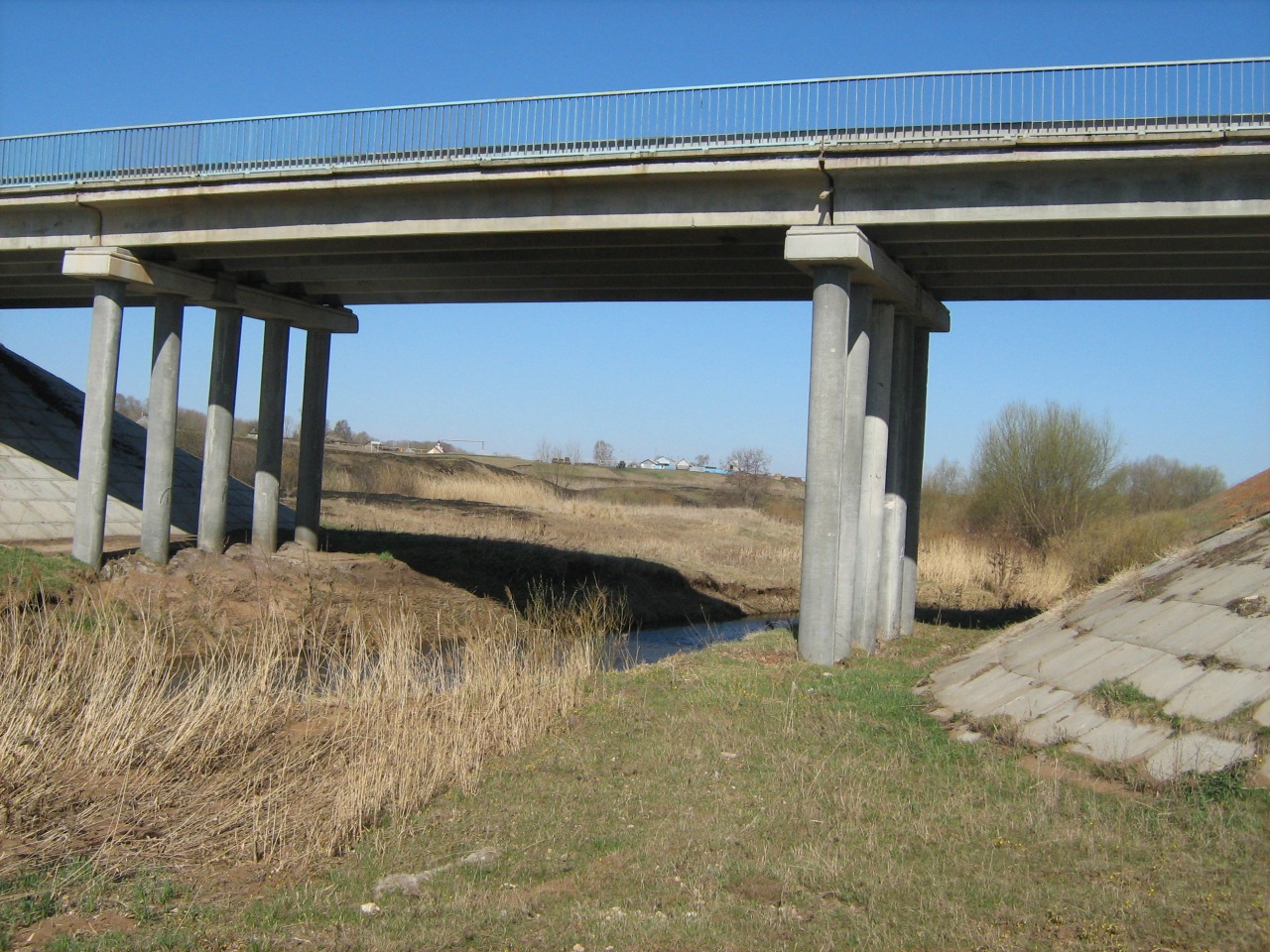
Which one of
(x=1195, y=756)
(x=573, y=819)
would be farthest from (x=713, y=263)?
(x=1195, y=756)

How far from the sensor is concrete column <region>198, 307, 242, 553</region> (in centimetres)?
2489

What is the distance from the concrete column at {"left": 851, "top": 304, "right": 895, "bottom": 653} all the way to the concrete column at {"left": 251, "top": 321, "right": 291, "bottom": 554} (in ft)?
47.3

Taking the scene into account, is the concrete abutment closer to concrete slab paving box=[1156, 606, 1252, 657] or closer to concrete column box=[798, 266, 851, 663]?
concrete column box=[798, 266, 851, 663]

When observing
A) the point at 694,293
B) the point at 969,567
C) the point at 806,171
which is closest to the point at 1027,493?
the point at 969,567

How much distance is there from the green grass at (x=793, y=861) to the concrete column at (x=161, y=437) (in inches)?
612

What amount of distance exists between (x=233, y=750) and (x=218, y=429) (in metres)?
16.3

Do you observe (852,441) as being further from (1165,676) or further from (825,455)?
(1165,676)

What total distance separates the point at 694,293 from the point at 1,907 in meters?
17.6

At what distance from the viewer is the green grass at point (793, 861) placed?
19.7ft

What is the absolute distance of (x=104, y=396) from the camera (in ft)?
72.8

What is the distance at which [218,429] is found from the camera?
982 inches

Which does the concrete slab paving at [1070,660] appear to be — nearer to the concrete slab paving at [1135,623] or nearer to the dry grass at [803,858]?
the concrete slab paving at [1135,623]

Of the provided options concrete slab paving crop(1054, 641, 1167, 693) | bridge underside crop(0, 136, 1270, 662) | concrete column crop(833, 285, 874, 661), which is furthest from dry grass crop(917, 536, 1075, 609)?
concrete slab paving crop(1054, 641, 1167, 693)

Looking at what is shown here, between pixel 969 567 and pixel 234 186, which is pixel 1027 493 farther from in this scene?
pixel 234 186
